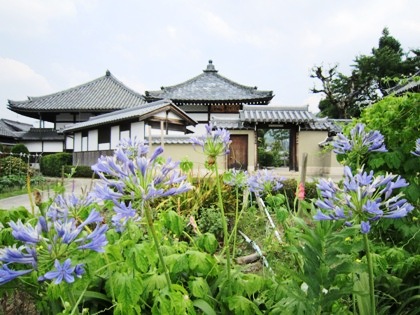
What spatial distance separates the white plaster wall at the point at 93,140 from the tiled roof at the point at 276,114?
9270mm

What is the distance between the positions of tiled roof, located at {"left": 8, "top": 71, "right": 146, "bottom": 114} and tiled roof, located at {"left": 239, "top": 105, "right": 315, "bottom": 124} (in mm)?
11110

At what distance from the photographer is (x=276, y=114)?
20547 mm

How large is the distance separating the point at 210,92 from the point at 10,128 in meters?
22.2

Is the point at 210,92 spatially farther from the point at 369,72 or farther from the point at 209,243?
the point at 209,243

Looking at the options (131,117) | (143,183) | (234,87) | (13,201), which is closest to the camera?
(143,183)

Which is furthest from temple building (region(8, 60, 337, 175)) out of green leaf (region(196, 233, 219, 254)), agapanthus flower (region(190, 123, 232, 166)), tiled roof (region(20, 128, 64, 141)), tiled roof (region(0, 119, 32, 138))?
green leaf (region(196, 233, 219, 254))

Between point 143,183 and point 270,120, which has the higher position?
point 270,120

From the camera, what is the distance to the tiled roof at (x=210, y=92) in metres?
24.0

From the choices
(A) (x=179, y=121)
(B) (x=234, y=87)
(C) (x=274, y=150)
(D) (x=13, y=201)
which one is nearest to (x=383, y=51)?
(C) (x=274, y=150)

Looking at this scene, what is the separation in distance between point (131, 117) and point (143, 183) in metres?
17.1

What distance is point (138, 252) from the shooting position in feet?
4.01

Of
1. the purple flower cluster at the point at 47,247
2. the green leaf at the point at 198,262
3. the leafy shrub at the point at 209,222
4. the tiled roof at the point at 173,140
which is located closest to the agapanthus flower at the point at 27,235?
the purple flower cluster at the point at 47,247

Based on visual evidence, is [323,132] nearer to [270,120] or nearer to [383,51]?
[270,120]

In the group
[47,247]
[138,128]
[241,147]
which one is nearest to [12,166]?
[138,128]
